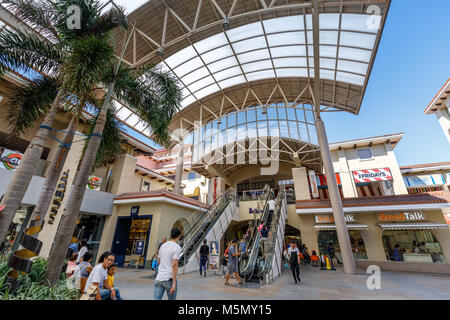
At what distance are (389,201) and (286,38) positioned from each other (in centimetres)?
1372

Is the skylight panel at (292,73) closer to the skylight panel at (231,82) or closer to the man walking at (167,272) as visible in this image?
→ the skylight panel at (231,82)

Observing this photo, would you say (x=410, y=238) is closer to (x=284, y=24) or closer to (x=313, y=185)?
(x=313, y=185)

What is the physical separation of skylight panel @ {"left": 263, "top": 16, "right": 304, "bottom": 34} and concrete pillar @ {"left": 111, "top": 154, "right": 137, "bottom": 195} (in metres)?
14.0

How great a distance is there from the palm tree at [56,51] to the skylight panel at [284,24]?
1025cm

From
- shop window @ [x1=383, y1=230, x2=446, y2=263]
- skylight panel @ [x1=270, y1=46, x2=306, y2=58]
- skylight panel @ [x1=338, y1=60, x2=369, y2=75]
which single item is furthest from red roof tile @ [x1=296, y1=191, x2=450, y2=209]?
skylight panel @ [x1=270, y1=46, x2=306, y2=58]

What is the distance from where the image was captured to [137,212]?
43.9ft

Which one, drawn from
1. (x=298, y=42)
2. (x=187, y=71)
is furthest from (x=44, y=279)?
(x=298, y=42)

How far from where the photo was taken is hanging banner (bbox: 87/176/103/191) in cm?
1326

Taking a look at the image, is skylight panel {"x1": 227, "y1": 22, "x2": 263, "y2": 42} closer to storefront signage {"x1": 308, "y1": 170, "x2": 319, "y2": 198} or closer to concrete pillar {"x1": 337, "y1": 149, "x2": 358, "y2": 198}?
storefront signage {"x1": 308, "y1": 170, "x2": 319, "y2": 198}

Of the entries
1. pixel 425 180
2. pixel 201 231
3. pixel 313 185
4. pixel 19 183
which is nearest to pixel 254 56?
pixel 313 185

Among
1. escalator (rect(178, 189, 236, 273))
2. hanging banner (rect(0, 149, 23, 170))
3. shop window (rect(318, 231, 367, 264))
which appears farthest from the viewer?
shop window (rect(318, 231, 367, 264))

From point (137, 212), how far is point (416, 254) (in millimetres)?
18945

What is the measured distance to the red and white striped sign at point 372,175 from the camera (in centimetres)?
1805
